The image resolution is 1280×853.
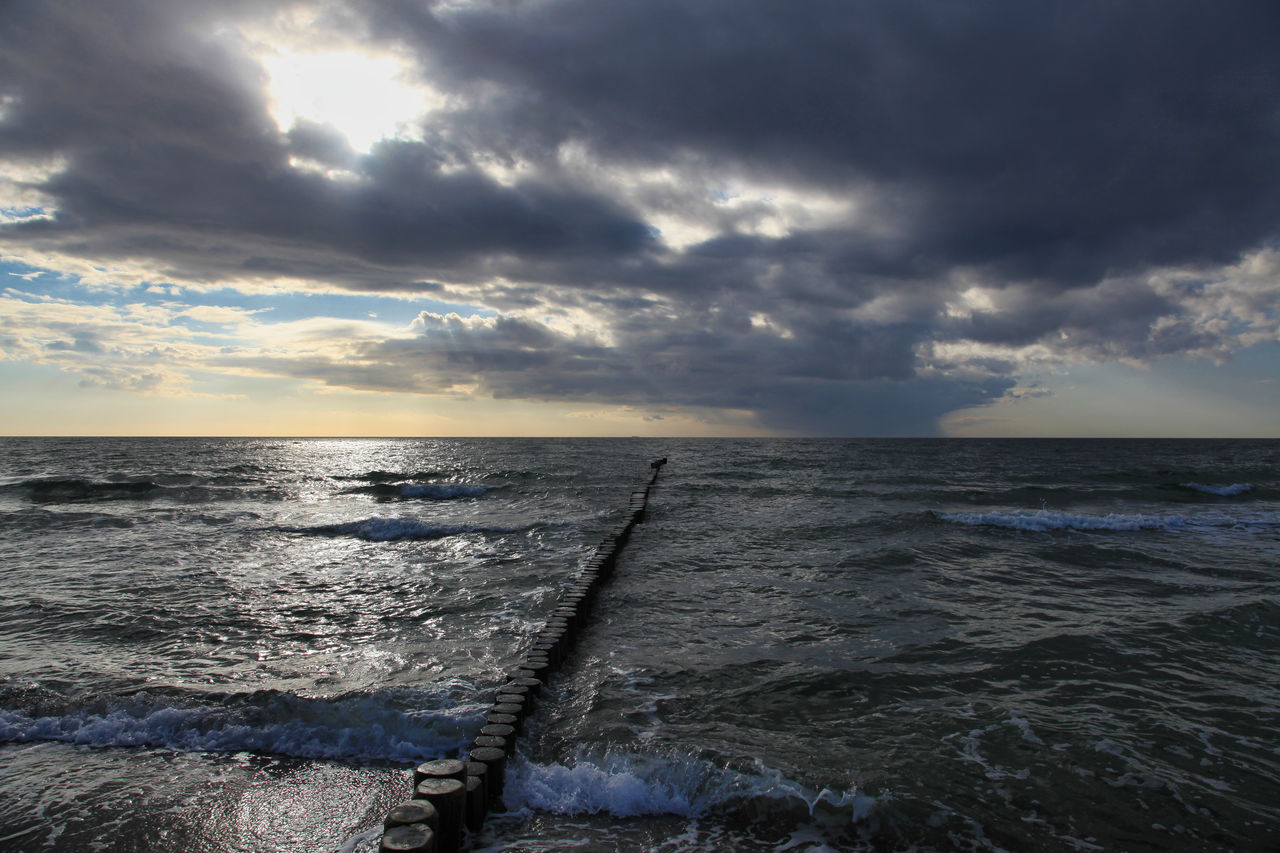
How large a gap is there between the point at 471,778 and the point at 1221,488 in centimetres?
4524

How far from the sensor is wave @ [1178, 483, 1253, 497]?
3308 centimetres

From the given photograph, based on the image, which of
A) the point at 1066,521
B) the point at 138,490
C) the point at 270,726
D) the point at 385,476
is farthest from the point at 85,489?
the point at 1066,521

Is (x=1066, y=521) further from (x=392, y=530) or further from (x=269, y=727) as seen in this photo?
(x=269, y=727)

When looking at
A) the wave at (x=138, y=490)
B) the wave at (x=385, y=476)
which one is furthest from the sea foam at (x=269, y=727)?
the wave at (x=385, y=476)

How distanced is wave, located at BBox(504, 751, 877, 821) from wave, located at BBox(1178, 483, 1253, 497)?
39.4m

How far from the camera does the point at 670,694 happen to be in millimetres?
7215

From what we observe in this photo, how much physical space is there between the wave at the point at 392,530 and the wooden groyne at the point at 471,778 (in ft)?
40.0

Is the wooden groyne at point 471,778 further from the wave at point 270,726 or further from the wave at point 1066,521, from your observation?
the wave at point 1066,521

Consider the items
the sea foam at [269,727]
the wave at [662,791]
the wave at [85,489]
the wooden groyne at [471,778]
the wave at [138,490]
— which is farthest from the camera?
the wave at [85,489]

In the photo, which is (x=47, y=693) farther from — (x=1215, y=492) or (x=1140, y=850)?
(x=1215, y=492)

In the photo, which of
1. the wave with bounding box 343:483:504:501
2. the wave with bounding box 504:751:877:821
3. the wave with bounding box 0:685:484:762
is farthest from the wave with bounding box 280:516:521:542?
the wave with bounding box 504:751:877:821

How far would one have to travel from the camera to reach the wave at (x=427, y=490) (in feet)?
108

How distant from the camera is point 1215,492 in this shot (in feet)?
109

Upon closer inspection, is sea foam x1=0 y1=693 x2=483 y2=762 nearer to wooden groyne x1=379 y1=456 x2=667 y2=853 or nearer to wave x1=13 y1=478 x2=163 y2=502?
wooden groyne x1=379 y1=456 x2=667 y2=853
